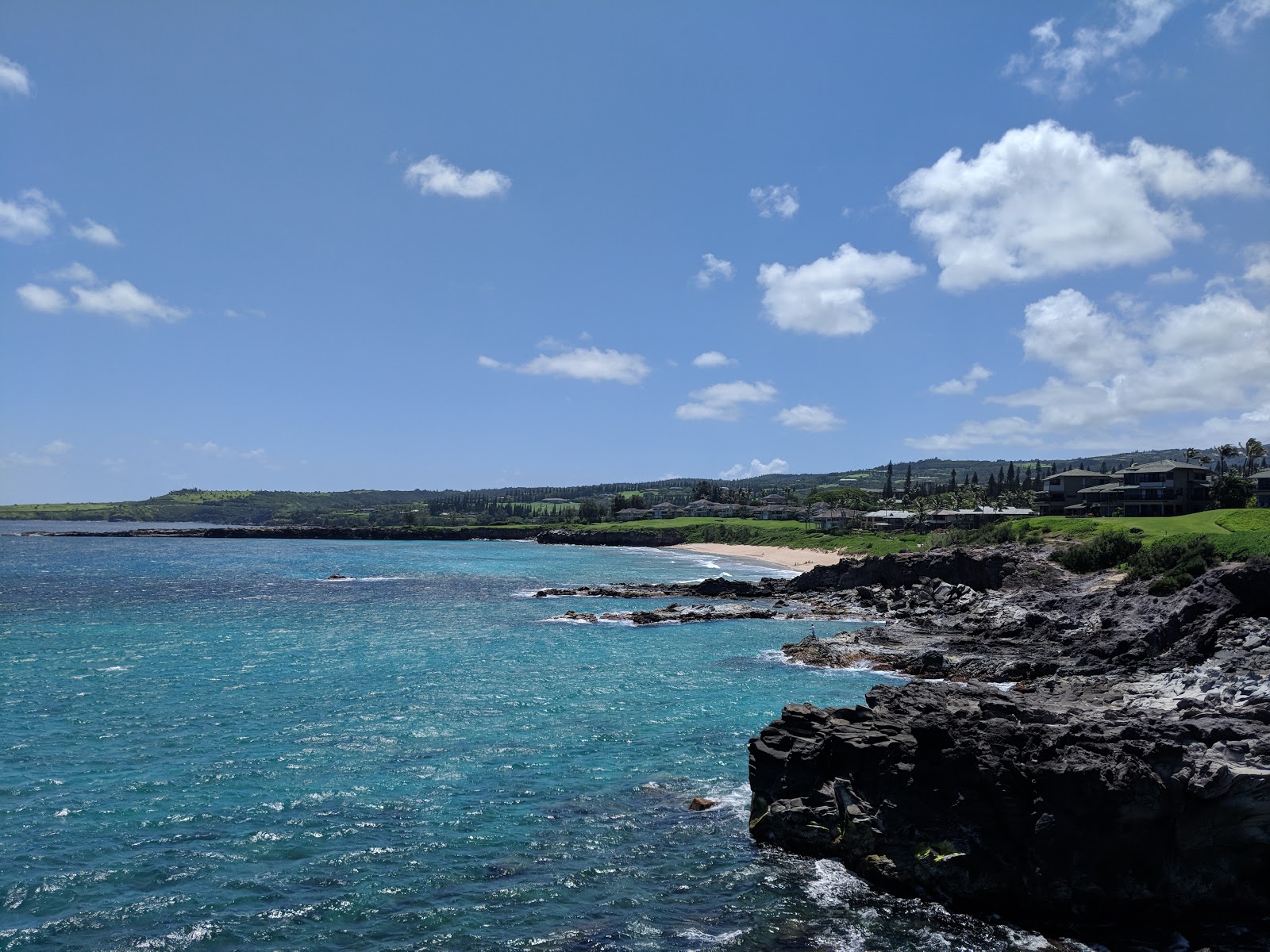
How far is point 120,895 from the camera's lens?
18.7 metres

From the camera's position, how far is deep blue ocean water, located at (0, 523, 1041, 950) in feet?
58.7

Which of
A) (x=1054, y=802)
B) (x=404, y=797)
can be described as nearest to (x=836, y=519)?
(x=404, y=797)

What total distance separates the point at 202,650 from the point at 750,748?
39803 millimetres

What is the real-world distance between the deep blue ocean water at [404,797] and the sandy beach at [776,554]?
64.6m

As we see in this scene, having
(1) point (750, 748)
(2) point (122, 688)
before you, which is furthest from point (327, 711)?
(1) point (750, 748)

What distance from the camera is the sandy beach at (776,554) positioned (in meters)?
119

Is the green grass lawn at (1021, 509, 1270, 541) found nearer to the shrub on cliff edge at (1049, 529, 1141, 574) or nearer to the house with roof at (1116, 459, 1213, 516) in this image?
the shrub on cliff edge at (1049, 529, 1141, 574)

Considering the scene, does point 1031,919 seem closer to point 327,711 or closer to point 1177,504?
point 327,711

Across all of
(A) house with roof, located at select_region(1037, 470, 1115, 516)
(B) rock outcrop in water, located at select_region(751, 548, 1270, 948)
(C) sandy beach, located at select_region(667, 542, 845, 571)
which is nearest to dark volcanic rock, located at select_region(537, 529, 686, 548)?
(C) sandy beach, located at select_region(667, 542, 845, 571)

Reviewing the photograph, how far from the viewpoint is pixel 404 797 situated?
25.1 metres

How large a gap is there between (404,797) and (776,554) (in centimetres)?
12125

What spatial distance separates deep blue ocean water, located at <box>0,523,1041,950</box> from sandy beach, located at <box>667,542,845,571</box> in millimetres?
64638

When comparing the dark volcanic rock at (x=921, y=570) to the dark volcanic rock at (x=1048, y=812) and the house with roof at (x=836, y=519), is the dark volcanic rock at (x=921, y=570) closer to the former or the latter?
the dark volcanic rock at (x=1048, y=812)

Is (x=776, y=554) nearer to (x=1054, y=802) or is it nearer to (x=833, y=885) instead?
(x=833, y=885)
